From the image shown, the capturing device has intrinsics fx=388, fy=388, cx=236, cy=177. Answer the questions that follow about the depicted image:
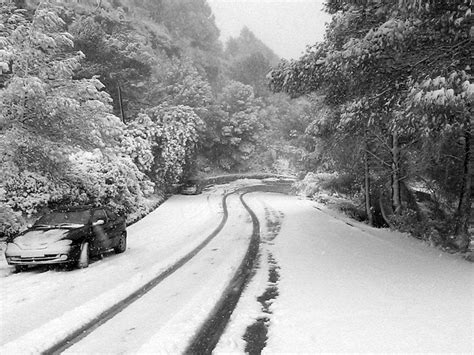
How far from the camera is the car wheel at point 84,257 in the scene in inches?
360

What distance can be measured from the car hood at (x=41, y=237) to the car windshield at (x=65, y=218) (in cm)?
62

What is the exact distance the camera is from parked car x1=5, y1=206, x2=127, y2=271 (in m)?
8.63

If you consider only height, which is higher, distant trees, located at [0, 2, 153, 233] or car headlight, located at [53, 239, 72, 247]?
distant trees, located at [0, 2, 153, 233]

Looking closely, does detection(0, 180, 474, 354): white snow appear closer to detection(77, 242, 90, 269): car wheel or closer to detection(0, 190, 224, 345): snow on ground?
detection(0, 190, 224, 345): snow on ground

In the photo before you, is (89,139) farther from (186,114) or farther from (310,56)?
(186,114)

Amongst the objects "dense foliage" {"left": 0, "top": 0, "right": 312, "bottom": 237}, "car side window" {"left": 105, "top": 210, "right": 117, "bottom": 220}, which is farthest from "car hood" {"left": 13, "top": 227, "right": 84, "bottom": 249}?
"dense foliage" {"left": 0, "top": 0, "right": 312, "bottom": 237}

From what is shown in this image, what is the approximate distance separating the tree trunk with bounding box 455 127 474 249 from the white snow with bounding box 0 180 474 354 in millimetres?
1287

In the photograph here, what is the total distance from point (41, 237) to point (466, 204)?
11.8 meters

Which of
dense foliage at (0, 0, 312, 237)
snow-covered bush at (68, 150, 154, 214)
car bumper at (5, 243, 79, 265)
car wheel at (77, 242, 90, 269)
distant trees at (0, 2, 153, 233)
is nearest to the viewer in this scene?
car bumper at (5, 243, 79, 265)

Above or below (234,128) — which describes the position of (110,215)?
below

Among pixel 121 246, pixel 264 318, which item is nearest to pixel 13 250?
pixel 121 246

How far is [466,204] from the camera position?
11.7 metres

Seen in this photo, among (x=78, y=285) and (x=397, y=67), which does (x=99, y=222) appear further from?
(x=397, y=67)

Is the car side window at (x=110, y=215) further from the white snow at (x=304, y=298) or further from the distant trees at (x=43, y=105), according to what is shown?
the distant trees at (x=43, y=105)
